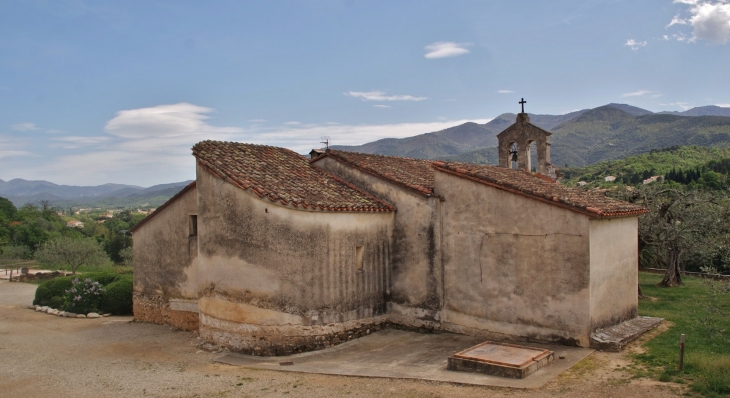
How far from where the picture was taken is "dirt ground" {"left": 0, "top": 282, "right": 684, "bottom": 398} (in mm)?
9206

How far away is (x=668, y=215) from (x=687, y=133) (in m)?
86.8

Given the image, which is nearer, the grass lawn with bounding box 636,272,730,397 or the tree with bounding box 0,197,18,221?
the grass lawn with bounding box 636,272,730,397

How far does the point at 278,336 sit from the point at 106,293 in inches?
436

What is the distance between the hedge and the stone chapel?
793 centimetres

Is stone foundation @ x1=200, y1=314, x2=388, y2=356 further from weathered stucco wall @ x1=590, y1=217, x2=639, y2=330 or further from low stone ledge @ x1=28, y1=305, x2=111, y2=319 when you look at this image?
low stone ledge @ x1=28, y1=305, x2=111, y2=319

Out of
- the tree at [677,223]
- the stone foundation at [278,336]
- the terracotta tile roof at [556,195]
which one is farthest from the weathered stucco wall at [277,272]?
the tree at [677,223]

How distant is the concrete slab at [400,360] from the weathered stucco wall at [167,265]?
13.4 feet

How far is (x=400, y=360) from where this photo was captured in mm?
11586

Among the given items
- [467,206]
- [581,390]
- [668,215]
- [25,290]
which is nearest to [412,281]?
→ [467,206]

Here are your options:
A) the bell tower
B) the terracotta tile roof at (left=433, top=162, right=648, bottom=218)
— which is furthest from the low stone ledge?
the bell tower

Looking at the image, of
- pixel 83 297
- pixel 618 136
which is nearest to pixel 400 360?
pixel 83 297

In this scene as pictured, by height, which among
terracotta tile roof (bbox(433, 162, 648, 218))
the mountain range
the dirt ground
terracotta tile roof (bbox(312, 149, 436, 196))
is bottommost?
the dirt ground

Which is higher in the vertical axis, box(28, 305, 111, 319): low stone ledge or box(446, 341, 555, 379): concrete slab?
box(446, 341, 555, 379): concrete slab

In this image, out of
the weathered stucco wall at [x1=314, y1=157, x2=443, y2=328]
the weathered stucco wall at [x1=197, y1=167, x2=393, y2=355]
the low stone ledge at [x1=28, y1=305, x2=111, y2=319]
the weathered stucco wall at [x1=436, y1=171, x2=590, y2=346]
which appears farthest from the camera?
the low stone ledge at [x1=28, y1=305, x2=111, y2=319]
